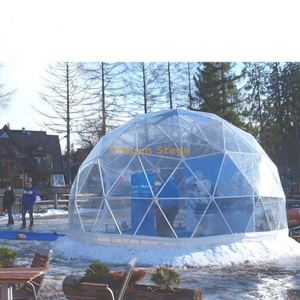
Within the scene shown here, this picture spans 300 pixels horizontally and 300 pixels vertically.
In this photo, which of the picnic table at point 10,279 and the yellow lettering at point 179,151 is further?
the yellow lettering at point 179,151

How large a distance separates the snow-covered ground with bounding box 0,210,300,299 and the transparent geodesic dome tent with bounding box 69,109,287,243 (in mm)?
372

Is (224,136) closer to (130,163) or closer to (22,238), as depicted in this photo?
(130,163)

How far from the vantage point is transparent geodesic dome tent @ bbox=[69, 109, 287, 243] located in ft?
30.1

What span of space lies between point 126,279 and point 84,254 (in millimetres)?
5034

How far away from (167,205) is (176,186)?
51 centimetres

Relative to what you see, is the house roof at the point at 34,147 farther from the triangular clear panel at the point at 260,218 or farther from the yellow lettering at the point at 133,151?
the triangular clear panel at the point at 260,218

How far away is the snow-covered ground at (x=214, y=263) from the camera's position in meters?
6.33

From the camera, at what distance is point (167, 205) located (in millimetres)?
9164

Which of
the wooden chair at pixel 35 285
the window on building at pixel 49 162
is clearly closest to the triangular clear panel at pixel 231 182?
the wooden chair at pixel 35 285

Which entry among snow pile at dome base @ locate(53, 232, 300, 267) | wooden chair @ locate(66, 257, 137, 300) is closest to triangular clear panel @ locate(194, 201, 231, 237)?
snow pile at dome base @ locate(53, 232, 300, 267)

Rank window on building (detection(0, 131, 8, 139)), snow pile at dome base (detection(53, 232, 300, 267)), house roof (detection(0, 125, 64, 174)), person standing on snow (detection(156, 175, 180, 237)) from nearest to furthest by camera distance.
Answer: snow pile at dome base (detection(53, 232, 300, 267)) → person standing on snow (detection(156, 175, 180, 237)) → window on building (detection(0, 131, 8, 139)) → house roof (detection(0, 125, 64, 174))

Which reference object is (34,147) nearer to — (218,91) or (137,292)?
(218,91)

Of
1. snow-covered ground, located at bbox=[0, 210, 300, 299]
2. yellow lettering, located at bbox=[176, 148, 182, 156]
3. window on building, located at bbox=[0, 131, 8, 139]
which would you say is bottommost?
snow-covered ground, located at bbox=[0, 210, 300, 299]

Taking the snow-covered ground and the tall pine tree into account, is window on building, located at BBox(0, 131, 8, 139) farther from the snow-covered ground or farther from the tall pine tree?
the snow-covered ground
